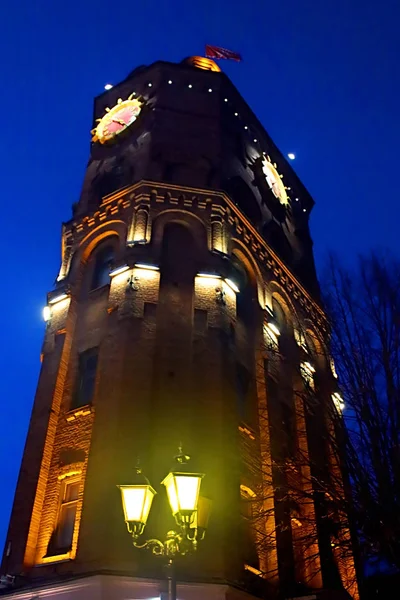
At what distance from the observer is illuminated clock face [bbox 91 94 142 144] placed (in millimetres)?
28891

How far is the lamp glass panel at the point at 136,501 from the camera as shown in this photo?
9648 mm

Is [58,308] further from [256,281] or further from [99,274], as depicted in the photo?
[256,281]

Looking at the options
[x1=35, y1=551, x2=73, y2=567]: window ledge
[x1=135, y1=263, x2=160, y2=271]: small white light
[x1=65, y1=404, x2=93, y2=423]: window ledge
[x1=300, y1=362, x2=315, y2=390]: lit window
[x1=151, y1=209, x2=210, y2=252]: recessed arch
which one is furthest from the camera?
[x1=151, y1=209, x2=210, y2=252]: recessed arch

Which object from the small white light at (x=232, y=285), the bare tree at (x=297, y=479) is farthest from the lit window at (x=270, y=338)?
the small white light at (x=232, y=285)

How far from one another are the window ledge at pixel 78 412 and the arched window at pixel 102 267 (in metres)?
5.11

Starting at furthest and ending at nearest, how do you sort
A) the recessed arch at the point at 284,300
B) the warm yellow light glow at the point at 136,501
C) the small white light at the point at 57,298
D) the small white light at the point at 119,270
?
the recessed arch at the point at 284,300 < the small white light at the point at 57,298 < the small white light at the point at 119,270 < the warm yellow light glow at the point at 136,501

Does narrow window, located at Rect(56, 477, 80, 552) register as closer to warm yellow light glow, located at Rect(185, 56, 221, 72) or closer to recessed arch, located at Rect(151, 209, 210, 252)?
recessed arch, located at Rect(151, 209, 210, 252)

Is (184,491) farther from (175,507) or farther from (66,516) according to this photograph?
(66,516)

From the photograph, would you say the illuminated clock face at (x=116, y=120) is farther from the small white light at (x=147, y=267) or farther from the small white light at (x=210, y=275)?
the small white light at (x=210, y=275)

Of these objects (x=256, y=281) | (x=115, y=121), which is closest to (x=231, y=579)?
(x=256, y=281)

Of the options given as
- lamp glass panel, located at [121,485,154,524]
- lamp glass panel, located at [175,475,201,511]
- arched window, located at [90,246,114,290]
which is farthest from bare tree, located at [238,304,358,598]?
arched window, located at [90,246,114,290]

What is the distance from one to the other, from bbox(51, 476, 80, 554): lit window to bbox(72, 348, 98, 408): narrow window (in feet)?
8.01

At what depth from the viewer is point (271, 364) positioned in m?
21.7

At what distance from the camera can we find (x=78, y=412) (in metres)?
17.9
